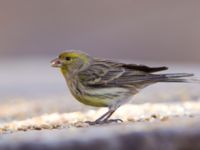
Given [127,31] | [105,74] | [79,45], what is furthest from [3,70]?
[127,31]

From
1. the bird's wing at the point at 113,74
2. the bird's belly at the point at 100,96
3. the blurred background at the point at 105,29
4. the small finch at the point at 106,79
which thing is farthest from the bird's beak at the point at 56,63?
the blurred background at the point at 105,29

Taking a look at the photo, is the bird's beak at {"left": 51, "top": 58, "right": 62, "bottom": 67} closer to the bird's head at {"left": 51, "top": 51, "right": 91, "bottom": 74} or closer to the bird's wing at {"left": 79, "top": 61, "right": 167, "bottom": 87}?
the bird's head at {"left": 51, "top": 51, "right": 91, "bottom": 74}

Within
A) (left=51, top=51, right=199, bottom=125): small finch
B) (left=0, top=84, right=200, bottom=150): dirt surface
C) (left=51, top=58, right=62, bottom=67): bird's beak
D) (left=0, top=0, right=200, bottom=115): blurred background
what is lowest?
(left=0, top=84, right=200, bottom=150): dirt surface

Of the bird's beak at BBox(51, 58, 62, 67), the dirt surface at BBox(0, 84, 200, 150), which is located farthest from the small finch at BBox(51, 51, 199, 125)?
the dirt surface at BBox(0, 84, 200, 150)

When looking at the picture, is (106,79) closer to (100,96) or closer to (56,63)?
(100,96)

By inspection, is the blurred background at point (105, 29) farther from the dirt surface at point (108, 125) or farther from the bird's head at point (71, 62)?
the bird's head at point (71, 62)
